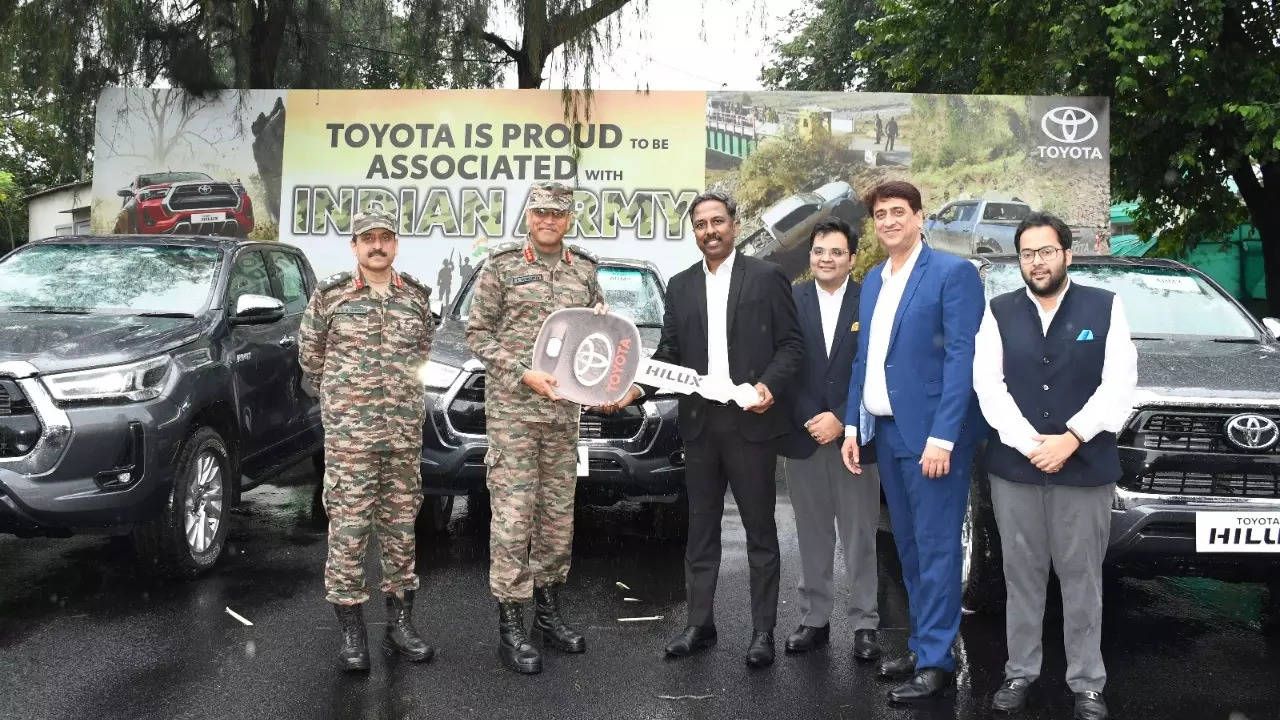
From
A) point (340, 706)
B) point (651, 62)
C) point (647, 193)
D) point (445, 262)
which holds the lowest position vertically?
point (340, 706)

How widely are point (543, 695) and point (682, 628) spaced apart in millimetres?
1032

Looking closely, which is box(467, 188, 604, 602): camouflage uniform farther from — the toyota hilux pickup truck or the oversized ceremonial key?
the toyota hilux pickup truck

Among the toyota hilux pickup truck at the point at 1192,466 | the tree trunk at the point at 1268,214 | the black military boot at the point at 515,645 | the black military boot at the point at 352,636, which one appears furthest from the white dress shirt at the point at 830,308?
the tree trunk at the point at 1268,214

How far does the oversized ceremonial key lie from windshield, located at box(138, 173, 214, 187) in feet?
33.6

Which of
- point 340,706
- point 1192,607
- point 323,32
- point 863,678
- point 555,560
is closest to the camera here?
point 340,706

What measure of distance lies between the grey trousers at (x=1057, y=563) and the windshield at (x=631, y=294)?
10.8ft

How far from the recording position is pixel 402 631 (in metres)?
4.57

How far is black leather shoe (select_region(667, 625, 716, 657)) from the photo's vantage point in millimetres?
4578

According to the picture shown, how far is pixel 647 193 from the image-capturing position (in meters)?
12.7

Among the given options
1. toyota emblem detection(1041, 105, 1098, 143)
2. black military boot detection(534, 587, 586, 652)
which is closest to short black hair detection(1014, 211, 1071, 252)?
black military boot detection(534, 587, 586, 652)

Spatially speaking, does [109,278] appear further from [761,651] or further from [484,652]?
[761,651]

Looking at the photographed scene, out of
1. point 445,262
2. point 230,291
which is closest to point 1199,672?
point 230,291

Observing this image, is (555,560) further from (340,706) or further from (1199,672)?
(1199,672)

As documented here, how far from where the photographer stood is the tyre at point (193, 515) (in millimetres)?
5371
